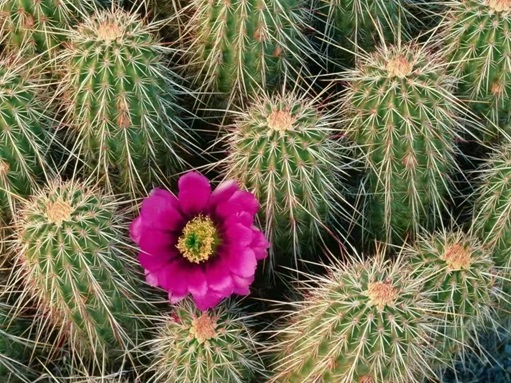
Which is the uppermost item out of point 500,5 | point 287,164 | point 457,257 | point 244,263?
point 500,5

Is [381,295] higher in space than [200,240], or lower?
higher

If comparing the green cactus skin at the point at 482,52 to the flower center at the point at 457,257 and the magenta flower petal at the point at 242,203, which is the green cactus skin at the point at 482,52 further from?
the magenta flower petal at the point at 242,203

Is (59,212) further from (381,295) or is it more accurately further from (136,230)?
(381,295)

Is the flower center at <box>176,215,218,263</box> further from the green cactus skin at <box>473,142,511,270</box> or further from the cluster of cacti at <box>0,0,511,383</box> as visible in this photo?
the green cactus skin at <box>473,142,511,270</box>

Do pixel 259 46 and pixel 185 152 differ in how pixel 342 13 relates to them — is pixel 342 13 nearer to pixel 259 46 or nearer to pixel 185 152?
pixel 259 46

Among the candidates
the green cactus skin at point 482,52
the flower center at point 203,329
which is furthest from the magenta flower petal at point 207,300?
the green cactus skin at point 482,52

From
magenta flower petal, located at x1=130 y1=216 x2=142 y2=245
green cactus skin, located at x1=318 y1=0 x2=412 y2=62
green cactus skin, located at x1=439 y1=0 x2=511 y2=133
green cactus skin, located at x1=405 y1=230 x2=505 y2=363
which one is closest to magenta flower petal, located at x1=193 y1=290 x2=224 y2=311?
magenta flower petal, located at x1=130 y1=216 x2=142 y2=245

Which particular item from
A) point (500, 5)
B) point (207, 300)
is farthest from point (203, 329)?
point (500, 5)
